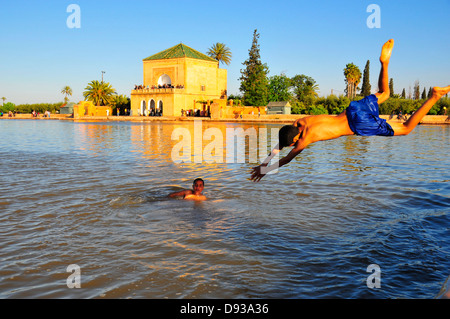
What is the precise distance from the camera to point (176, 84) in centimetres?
6500

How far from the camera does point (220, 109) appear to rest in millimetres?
56750

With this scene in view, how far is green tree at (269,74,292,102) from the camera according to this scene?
246ft

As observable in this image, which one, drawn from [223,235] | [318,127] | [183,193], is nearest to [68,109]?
[183,193]

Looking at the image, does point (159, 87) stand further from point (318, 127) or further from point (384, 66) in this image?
point (318, 127)

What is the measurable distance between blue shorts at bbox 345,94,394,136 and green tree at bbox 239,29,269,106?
61551 mm

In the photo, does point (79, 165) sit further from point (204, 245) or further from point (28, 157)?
point (204, 245)

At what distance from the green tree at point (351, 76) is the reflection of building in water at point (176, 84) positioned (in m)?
27.8

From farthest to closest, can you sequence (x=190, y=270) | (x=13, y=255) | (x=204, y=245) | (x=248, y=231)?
(x=248, y=231) → (x=204, y=245) → (x=13, y=255) → (x=190, y=270)

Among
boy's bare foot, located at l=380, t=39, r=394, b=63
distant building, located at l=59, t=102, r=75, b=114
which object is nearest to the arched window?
distant building, located at l=59, t=102, r=75, b=114

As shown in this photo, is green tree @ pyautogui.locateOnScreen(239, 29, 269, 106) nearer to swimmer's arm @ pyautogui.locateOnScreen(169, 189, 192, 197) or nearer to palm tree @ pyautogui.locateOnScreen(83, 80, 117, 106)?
palm tree @ pyautogui.locateOnScreen(83, 80, 117, 106)

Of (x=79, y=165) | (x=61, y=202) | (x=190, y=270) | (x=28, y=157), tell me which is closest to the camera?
(x=190, y=270)
